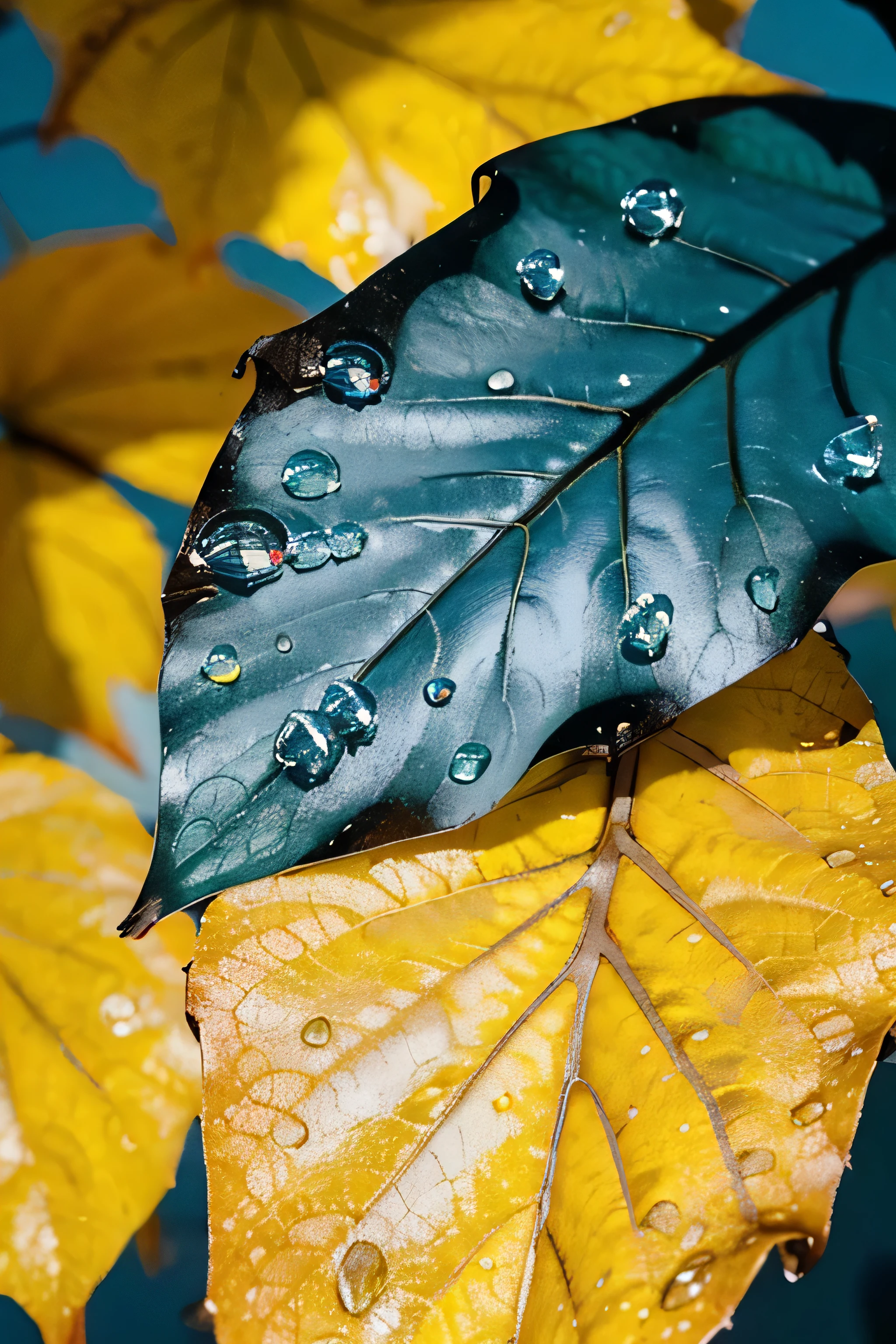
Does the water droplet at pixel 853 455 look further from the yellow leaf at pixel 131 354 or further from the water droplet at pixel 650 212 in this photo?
the yellow leaf at pixel 131 354

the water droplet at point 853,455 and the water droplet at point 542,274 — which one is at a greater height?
the water droplet at point 542,274

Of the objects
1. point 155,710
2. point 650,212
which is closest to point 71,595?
point 155,710

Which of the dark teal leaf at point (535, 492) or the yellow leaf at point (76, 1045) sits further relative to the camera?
the yellow leaf at point (76, 1045)

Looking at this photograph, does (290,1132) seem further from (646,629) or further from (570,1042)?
(646,629)

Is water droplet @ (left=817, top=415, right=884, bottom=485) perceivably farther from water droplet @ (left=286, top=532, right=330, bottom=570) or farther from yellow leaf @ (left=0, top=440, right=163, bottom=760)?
yellow leaf @ (left=0, top=440, right=163, bottom=760)

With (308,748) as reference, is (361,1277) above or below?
below

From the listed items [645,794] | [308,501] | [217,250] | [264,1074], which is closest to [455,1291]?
[264,1074]

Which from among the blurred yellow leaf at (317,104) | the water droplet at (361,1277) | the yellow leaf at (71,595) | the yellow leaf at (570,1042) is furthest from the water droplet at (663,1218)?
the blurred yellow leaf at (317,104)
